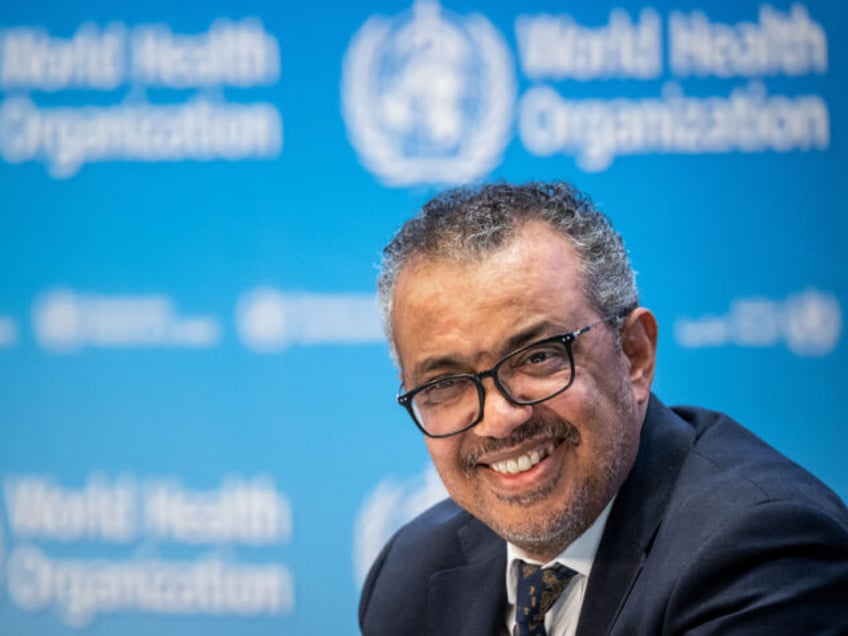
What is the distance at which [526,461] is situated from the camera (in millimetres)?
1740

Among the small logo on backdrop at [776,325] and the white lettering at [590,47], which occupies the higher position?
the white lettering at [590,47]

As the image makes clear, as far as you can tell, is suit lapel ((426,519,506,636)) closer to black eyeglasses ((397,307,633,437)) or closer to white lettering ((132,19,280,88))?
black eyeglasses ((397,307,633,437))

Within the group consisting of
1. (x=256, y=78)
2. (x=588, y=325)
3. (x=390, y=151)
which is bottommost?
(x=588, y=325)

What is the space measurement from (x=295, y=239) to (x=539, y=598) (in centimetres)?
174

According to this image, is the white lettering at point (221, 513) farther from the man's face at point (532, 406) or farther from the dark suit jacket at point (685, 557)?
the man's face at point (532, 406)

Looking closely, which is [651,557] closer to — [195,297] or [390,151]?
[390,151]

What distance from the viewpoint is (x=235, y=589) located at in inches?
128

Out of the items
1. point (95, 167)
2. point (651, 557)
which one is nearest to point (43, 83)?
point (95, 167)

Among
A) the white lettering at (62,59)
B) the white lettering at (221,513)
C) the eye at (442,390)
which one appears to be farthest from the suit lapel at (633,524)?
the white lettering at (62,59)

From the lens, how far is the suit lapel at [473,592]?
1.96m

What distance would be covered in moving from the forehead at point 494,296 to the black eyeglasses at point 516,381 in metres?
0.03

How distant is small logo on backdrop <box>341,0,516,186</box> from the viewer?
3.16 meters

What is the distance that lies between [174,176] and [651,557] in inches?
88.6

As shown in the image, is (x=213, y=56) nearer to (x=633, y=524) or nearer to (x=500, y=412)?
(x=500, y=412)
